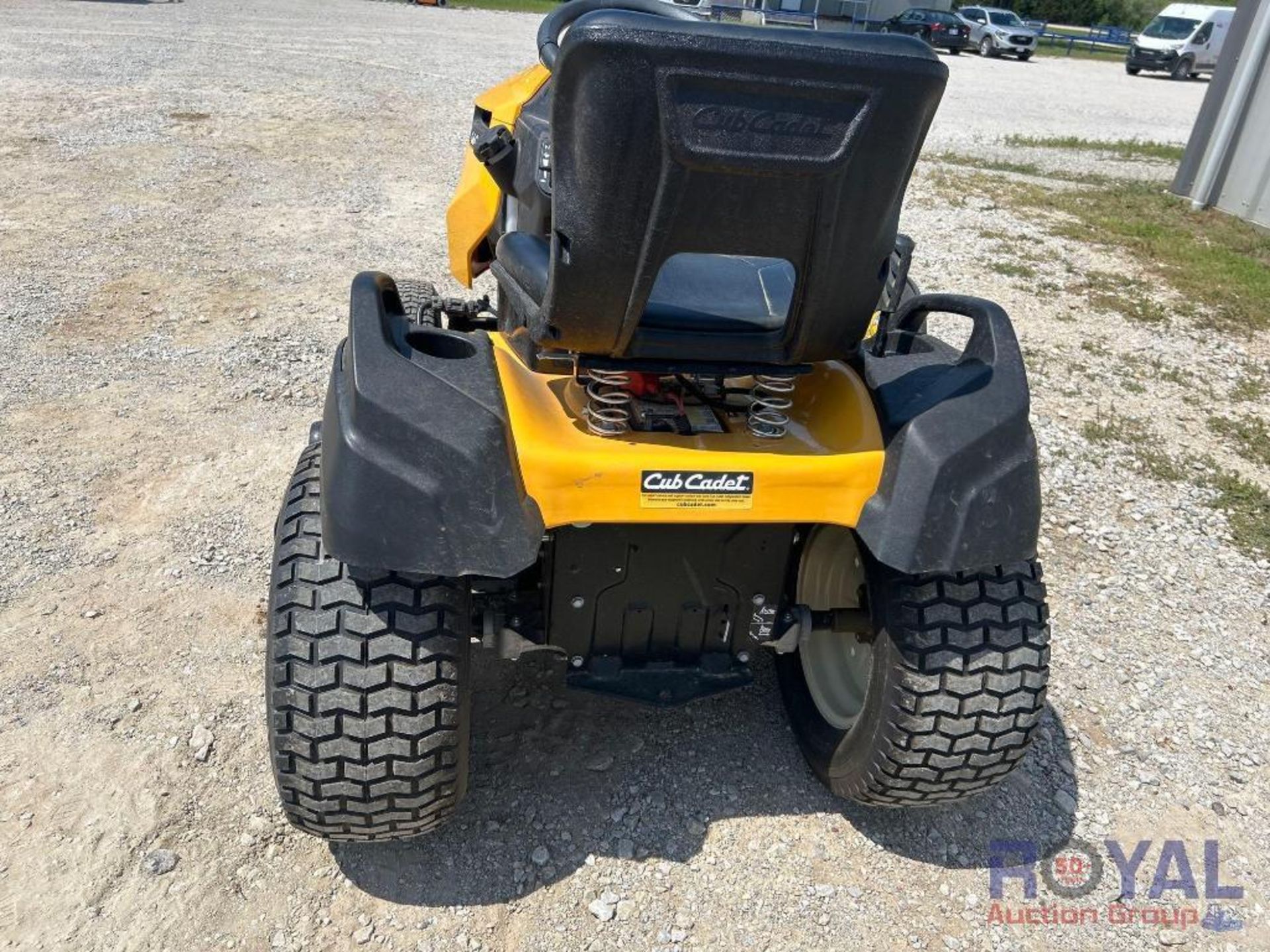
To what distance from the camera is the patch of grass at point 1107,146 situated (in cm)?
1301

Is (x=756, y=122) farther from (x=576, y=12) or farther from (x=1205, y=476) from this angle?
(x=1205, y=476)

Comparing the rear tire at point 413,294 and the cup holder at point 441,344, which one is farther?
the rear tire at point 413,294

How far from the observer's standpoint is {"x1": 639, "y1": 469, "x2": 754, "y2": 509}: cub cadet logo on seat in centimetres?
203

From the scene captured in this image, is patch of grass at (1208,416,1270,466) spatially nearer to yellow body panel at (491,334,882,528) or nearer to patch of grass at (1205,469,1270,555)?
patch of grass at (1205,469,1270,555)

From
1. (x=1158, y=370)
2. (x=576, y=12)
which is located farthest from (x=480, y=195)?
(x=1158, y=370)

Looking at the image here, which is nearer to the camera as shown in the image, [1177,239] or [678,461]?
[678,461]

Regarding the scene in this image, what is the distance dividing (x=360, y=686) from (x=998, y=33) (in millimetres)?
30476

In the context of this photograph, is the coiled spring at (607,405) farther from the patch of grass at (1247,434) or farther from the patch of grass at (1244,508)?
the patch of grass at (1247,434)

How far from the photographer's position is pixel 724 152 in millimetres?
1608

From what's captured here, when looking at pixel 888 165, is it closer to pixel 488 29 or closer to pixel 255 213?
pixel 255 213

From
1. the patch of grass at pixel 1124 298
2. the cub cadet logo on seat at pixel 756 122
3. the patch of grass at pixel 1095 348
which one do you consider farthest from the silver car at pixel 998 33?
the cub cadet logo on seat at pixel 756 122

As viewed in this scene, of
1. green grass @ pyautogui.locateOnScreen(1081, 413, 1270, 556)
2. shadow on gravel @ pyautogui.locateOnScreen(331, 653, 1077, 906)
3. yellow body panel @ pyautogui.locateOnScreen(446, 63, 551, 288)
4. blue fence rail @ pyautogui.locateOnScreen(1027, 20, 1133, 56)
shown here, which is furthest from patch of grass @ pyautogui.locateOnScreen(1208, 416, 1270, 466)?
blue fence rail @ pyautogui.locateOnScreen(1027, 20, 1133, 56)

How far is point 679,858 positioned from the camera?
2523mm

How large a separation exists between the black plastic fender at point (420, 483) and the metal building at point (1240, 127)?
31.2ft
